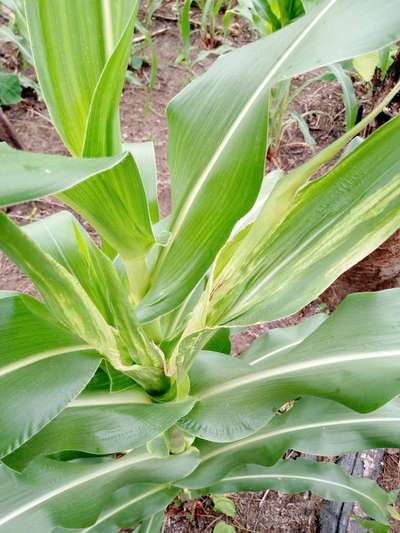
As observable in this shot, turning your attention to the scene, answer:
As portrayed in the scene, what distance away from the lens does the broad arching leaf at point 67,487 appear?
0.69 meters

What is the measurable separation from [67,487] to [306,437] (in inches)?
14.6

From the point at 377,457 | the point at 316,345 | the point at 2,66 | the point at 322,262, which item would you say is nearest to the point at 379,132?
the point at 322,262

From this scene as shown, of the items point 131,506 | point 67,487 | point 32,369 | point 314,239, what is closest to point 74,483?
point 67,487

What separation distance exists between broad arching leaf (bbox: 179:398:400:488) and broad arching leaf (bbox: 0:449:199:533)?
63mm

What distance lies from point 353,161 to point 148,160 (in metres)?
0.32

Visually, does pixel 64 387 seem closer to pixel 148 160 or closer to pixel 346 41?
pixel 148 160

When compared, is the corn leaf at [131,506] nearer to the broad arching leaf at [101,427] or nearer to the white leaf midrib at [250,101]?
the broad arching leaf at [101,427]

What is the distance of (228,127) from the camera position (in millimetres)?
489

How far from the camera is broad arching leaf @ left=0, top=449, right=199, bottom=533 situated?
69 centimetres

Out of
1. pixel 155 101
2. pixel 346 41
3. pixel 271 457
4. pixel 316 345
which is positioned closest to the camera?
pixel 346 41

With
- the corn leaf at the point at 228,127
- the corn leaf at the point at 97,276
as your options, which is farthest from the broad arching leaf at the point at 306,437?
the corn leaf at the point at 228,127

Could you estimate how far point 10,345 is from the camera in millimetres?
539

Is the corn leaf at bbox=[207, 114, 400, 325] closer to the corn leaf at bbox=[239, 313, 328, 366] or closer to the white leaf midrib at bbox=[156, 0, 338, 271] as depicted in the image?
the white leaf midrib at bbox=[156, 0, 338, 271]

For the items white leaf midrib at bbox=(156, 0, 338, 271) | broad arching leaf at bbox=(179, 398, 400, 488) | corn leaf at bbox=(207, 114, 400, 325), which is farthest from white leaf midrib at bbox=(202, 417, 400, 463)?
white leaf midrib at bbox=(156, 0, 338, 271)
